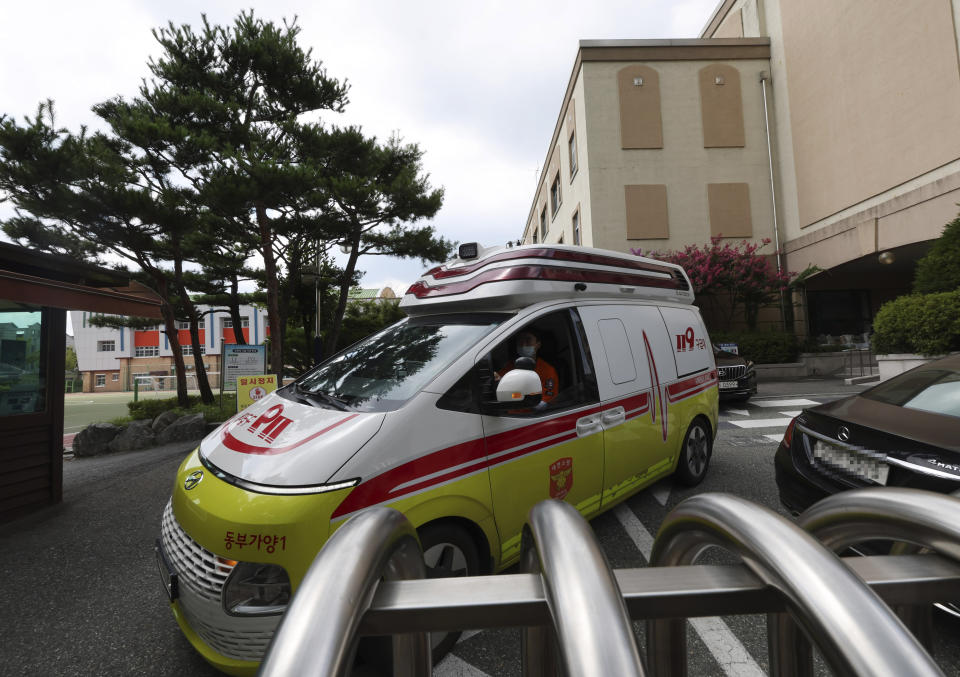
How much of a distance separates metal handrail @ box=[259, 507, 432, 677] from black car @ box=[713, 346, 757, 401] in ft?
33.0

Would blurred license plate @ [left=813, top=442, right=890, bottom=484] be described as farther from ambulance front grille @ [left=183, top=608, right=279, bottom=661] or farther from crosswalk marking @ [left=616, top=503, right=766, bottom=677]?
ambulance front grille @ [left=183, top=608, right=279, bottom=661]

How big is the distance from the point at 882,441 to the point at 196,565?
358cm

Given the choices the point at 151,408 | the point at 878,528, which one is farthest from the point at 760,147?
the point at 151,408

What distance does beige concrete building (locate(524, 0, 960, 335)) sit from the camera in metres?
14.6

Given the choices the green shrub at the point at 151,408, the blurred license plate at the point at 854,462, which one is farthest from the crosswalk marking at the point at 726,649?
the green shrub at the point at 151,408

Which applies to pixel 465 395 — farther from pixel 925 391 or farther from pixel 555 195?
pixel 555 195

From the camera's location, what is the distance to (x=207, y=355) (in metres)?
49.3

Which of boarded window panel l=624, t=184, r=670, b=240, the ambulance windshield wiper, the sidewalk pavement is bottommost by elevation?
the sidewalk pavement

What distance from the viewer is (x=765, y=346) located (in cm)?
1583

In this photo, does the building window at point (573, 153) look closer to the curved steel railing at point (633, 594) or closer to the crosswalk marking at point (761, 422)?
the crosswalk marking at point (761, 422)

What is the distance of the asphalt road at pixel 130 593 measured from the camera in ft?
7.79

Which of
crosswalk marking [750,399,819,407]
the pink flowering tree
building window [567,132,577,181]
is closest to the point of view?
crosswalk marking [750,399,819,407]

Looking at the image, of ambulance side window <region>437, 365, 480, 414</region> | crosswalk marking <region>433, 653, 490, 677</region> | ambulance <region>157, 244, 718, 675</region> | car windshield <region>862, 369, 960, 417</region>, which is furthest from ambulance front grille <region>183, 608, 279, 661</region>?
car windshield <region>862, 369, 960, 417</region>

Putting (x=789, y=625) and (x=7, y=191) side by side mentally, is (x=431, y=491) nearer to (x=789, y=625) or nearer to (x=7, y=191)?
(x=789, y=625)
